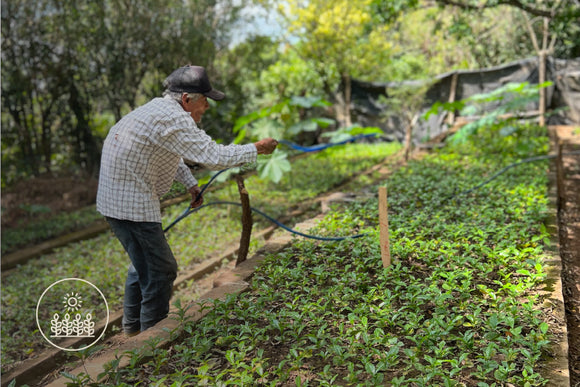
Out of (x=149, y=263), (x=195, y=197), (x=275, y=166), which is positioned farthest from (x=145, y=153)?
(x=275, y=166)

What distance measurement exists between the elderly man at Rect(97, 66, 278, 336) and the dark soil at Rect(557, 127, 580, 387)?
2191 millimetres

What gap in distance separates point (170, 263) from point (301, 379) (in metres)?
1.28

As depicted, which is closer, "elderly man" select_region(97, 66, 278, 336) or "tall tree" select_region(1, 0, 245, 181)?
"elderly man" select_region(97, 66, 278, 336)

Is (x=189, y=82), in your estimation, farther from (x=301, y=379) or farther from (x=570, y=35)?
(x=570, y=35)

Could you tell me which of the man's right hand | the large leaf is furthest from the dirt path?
the large leaf

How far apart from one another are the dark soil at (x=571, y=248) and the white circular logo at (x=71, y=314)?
118 inches

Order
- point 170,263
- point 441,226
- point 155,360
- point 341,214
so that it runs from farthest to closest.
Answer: point 341,214 < point 441,226 < point 170,263 < point 155,360

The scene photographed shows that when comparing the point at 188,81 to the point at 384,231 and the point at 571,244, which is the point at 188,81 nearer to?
the point at 384,231

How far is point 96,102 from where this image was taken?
27.9 feet

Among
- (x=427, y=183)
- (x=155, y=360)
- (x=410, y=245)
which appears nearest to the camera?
(x=155, y=360)

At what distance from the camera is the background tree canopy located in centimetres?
740

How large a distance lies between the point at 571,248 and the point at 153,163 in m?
3.70

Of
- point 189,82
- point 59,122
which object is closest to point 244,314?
point 189,82

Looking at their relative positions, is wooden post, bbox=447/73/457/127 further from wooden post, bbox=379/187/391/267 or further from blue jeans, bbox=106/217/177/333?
blue jeans, bbox=106/217/177/333
